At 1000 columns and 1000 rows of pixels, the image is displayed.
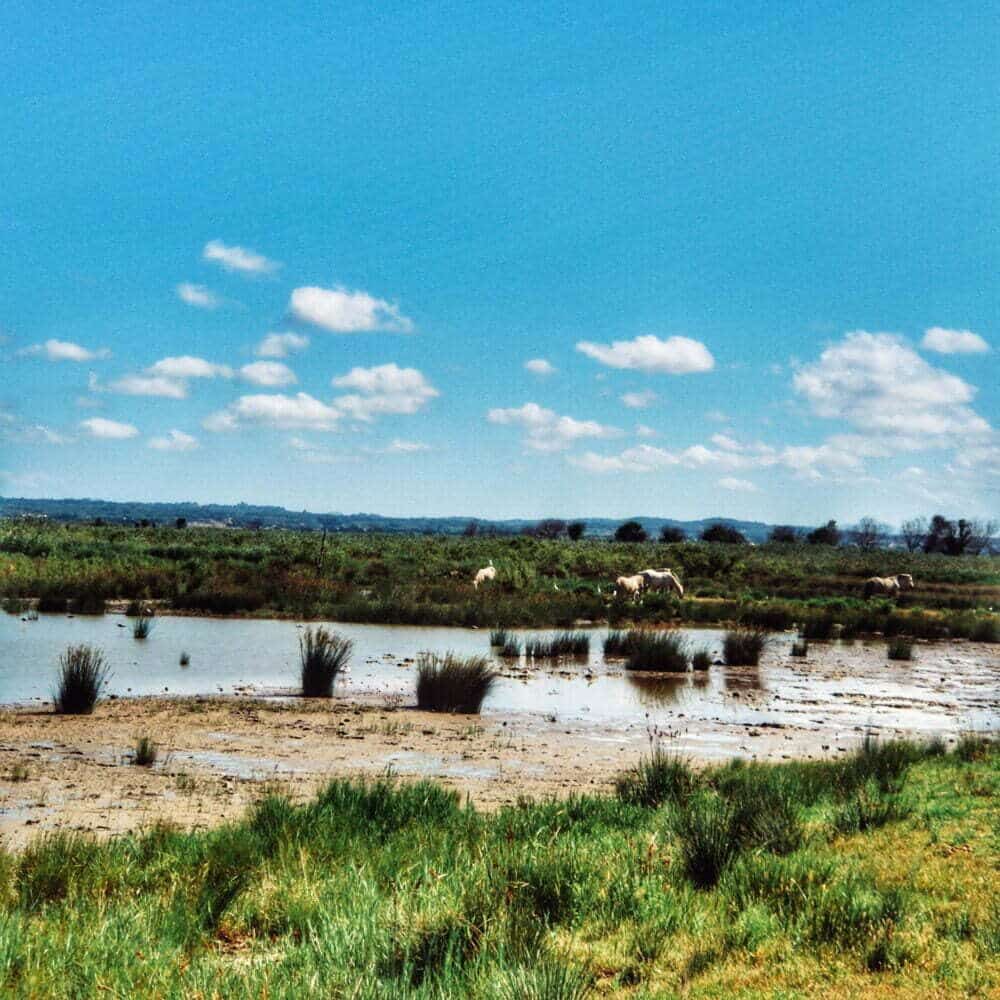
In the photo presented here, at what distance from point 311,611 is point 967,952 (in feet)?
91.9

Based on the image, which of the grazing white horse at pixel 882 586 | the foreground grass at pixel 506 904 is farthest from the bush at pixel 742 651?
the grazing white horse at pixel 882 586

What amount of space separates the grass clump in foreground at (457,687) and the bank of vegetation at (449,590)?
47.4 feet

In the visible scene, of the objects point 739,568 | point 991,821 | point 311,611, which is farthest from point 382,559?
point 991,821

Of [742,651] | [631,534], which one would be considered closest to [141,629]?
[742,651]

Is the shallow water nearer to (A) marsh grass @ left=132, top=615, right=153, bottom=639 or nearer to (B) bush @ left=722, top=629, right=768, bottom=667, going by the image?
(A) marsh grass @ left=132, top=615, right=153, bottom=639

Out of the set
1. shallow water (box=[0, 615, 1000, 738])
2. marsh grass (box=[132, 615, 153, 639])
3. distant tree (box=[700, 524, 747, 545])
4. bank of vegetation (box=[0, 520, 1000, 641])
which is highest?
distant tree (box=[700, 524, 747, 545])

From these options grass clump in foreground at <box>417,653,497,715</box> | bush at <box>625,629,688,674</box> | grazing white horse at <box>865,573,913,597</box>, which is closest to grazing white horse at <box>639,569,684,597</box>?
grazing white horse at <box>865,573,913,597</box>

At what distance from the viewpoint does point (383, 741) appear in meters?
14.9

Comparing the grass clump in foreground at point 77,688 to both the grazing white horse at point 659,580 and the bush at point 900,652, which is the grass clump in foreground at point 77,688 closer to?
the bush at point 900,652

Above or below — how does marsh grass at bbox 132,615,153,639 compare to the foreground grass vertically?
above

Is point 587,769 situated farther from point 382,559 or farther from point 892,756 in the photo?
point 382,559

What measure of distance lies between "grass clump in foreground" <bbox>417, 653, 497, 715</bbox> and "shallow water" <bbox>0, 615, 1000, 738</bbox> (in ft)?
1.64

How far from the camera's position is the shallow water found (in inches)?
739

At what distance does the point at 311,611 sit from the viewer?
3303 cm
